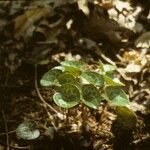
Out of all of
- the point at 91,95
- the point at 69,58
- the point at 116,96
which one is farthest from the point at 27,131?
the point at 69,58

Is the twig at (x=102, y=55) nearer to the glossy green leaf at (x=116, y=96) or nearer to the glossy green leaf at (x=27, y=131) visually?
the glossy green leaf at (x=116, y=96)

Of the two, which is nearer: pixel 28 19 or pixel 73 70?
pixel 73 70

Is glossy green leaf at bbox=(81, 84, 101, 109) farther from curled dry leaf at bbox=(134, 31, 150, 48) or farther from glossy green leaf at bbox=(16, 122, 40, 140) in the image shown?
curled dry leaf at bbox=(134, 31, 150, 48)

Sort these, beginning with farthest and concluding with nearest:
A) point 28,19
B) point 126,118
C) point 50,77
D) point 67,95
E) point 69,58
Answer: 1. point 28,19
2. point 69,58
3. point 126,118
4. point 50,77
5. point 67,95

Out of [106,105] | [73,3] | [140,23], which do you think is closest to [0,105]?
[106,105]

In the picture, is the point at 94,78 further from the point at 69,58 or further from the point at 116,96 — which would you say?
the point at 69,58

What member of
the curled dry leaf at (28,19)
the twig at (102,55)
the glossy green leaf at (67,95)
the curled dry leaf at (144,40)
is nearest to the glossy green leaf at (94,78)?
the glossy green leaf at (67,95)

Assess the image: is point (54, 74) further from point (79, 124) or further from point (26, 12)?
point (26, 12)
